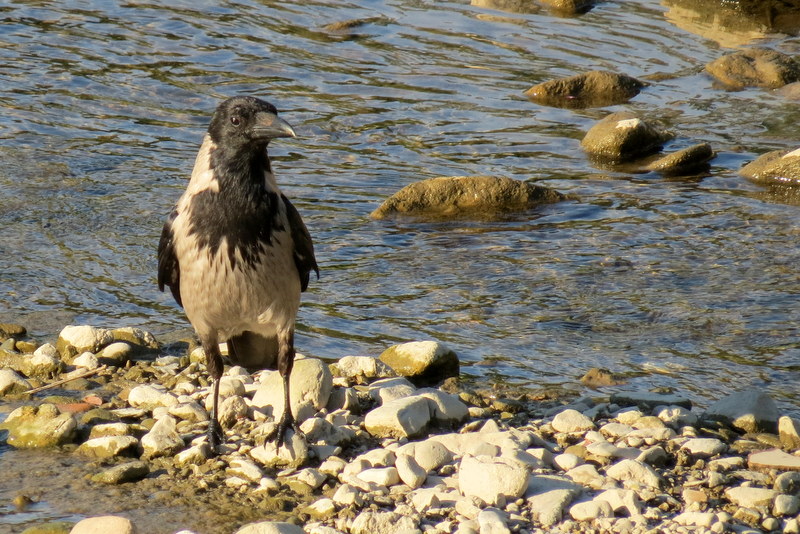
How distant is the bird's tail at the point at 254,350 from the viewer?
6.25 meters

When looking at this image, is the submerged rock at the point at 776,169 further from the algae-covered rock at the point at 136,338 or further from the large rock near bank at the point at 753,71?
the algae-covered rock at the point at 136,338

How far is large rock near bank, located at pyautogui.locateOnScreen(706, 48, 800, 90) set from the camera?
13836mm

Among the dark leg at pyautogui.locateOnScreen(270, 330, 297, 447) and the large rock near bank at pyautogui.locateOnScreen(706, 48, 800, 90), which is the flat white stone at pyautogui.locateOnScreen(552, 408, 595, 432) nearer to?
the dark leg at pyautogui.locateOnScreen(270, 330, 297, 447)

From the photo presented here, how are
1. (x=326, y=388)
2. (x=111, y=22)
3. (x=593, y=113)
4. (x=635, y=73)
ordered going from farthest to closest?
(x=111, y=22) < (x=635, y=73) < (x=593, y=113) < (x=326, y=388)

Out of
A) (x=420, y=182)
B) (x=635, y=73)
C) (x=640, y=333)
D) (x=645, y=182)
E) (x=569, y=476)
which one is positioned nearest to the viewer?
(x=569, y=476)

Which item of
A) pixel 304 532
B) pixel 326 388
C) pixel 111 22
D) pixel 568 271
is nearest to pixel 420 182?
pixel 568 271

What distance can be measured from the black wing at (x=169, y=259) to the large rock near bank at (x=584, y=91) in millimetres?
8051

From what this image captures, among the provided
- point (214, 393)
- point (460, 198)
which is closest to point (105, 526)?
point (214, 393)

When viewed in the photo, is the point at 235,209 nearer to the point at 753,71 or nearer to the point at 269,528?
the point at 269,528

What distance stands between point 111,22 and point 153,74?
7.61 ft

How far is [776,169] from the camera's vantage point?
10.6m

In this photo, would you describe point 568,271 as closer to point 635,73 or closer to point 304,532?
A: point 304,532

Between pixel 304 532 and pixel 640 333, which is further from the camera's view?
pixel 640 333

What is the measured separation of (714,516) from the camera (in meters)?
4.66
